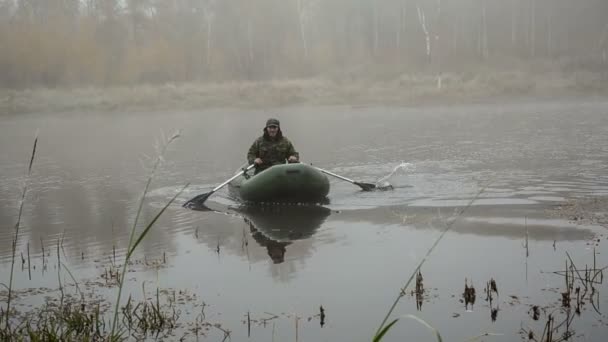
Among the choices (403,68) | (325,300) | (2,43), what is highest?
(2,43)

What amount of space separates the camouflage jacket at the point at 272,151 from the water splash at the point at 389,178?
86.8 inches

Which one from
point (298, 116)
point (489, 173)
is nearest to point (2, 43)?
point (298, 116)

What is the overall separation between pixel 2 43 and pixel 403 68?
1021 inches

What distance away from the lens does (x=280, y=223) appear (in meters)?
11.5

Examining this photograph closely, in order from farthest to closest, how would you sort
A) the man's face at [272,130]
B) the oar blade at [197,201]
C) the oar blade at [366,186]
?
the oar blade at [366,186]
the oar blade at [197,201]
the man's face at [272,130]

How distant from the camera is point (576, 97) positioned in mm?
38406

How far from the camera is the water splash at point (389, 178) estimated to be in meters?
→ 14.5

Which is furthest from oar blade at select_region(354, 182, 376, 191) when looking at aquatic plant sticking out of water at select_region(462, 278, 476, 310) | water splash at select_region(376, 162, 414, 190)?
aquatic plant sticking out of water at select_region(462, 278, 476, 310)

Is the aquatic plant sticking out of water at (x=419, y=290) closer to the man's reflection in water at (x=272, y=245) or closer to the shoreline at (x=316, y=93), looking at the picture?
the man's reflection in water at (x=272, y=245)

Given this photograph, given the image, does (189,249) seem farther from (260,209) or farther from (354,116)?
(354,116)

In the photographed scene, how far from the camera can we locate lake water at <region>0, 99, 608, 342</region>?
6566 mm

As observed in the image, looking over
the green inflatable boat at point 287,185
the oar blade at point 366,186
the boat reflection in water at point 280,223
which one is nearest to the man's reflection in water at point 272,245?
the boat reflection in water at point 280,223

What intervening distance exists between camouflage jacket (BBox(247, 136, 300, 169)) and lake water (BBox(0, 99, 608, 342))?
1.09 m

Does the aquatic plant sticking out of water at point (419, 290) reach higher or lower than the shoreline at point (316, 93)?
lower
